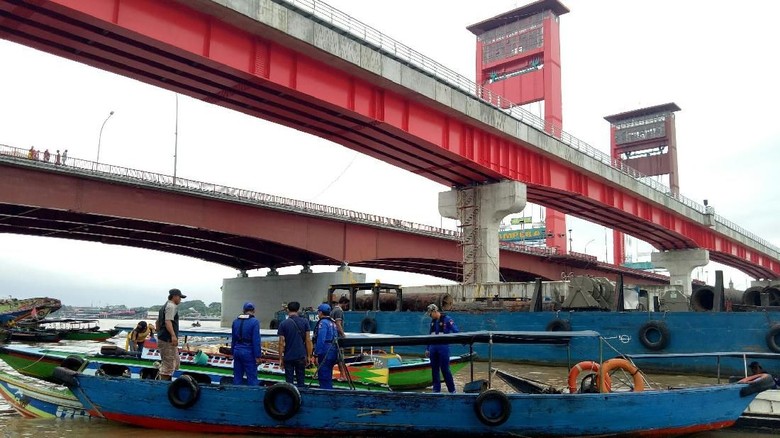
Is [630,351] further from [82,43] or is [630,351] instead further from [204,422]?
[82,43]

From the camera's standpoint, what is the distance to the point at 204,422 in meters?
8.62

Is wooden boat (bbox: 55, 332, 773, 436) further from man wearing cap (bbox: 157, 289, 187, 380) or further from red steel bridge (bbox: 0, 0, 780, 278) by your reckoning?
red steel bridge (bbox: 0, 0, 780, 278)

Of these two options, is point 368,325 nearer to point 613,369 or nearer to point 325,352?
point 325,352

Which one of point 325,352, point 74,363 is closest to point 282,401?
point 325,352

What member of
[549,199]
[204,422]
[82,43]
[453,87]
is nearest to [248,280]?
[549,199]

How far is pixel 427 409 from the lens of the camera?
26.7ft

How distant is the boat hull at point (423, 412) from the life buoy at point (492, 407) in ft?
0.14

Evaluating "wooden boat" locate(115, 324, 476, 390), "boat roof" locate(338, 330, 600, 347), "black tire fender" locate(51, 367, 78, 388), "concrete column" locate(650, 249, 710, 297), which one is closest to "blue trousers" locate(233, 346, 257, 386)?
"boat roof" locate(338, 330, 600, 347)

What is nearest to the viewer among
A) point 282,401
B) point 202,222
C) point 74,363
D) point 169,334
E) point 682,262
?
point 282,401

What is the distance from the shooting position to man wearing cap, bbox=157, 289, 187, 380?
9.47 metres

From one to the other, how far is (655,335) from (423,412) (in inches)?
459

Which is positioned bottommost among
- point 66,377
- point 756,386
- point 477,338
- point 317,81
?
point 66,377

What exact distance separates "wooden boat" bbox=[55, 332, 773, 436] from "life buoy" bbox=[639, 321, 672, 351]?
825 cm

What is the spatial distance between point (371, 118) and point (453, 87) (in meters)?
5.24
